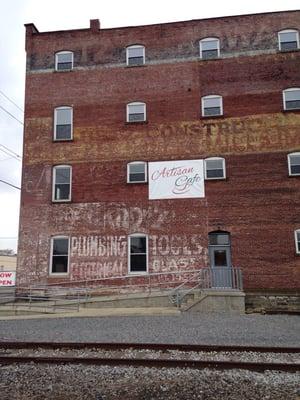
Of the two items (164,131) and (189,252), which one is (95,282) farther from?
(164,131)

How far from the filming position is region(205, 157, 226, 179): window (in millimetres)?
19406

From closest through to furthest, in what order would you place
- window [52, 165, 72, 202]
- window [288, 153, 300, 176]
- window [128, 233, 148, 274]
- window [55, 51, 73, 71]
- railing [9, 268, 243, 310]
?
railing [9, 268, 243, 310]
window [288, 153, 300, 176]
window [128, 233, 148, 274]
window [52, 165, 72, 202]
window [55, 51, 73, 71]

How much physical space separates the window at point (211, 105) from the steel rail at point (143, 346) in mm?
13570

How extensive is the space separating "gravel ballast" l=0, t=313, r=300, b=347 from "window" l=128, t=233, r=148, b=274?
16.6 feet

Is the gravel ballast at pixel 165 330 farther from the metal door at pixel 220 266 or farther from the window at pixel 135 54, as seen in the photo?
the window at pixel 135 54

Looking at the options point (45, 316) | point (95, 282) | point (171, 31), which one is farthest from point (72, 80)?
point (45, 316)

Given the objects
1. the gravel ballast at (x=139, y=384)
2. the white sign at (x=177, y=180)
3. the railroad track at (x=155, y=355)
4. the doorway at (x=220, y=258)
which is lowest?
the gravel ballast at (x=139, y=384)

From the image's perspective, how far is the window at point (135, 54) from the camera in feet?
69.9

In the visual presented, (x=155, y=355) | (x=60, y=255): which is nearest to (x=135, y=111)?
(x=60, y=255)

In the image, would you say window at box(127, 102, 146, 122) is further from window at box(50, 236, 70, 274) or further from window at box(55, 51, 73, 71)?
window at box(50, 236, 70, 274)

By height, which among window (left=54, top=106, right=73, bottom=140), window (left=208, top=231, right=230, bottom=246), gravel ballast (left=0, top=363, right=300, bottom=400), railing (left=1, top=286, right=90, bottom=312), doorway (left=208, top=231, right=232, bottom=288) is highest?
window (left=54, top=106, right=73, bottom=140)

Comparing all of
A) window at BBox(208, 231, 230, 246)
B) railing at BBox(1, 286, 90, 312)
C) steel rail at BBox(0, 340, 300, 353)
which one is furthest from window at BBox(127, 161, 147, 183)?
steel rail at BBox(0, 340, 300, 353)

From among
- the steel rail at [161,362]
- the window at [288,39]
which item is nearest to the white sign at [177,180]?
the window at [288,39]

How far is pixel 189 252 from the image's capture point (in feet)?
61.7
